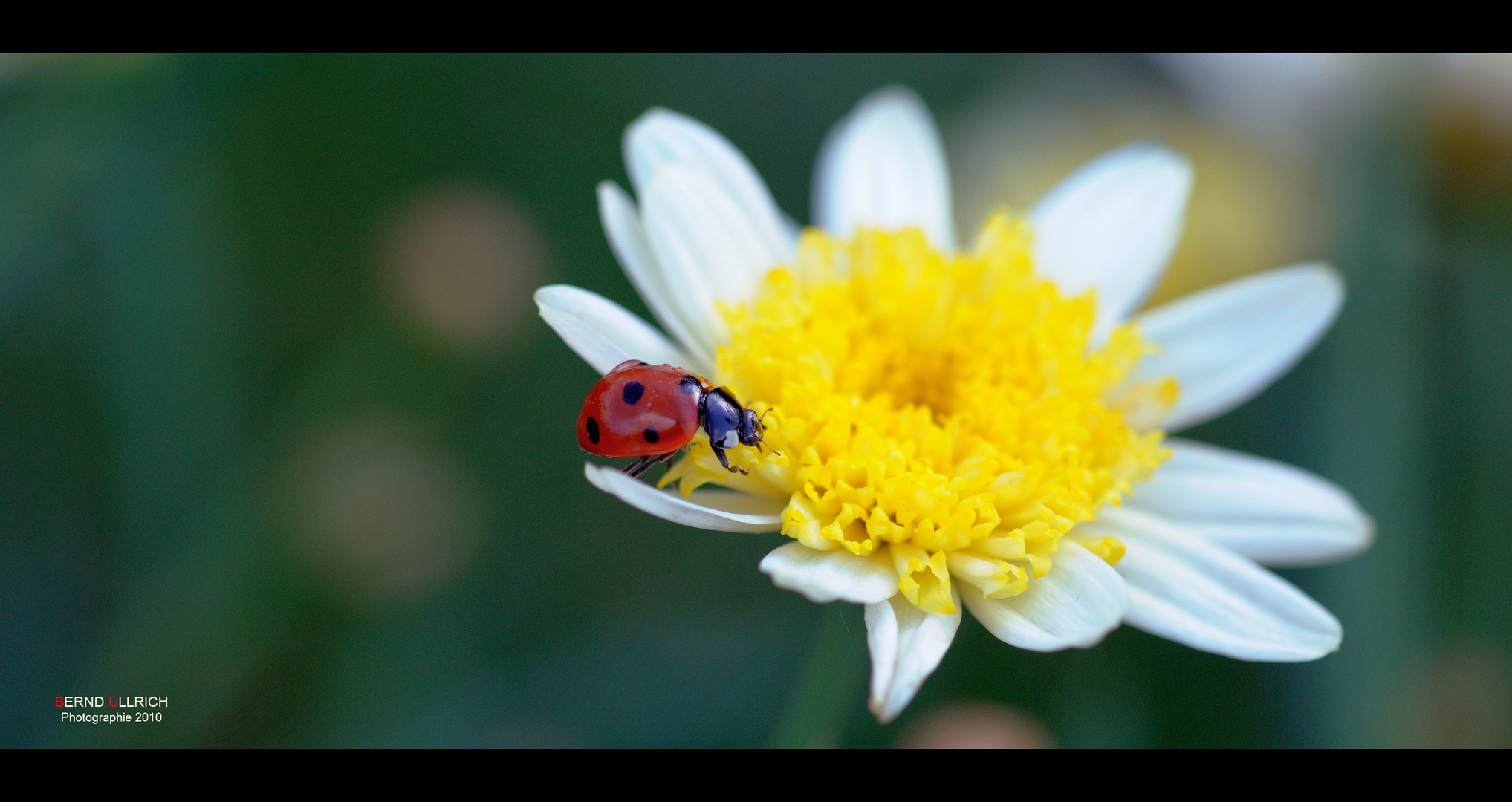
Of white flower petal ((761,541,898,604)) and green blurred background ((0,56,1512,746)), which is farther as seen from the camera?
green blurred background ((0,56,1512,746))

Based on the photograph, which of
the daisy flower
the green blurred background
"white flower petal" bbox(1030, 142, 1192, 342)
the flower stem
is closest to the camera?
the daisy flower

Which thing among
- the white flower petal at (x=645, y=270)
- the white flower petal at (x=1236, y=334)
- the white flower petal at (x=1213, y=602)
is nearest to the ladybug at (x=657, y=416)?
the white flower petal at (x=645, y=270)

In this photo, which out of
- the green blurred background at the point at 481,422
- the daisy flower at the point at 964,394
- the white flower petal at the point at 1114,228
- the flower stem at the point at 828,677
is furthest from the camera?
the green blurred background at the point at 481,422

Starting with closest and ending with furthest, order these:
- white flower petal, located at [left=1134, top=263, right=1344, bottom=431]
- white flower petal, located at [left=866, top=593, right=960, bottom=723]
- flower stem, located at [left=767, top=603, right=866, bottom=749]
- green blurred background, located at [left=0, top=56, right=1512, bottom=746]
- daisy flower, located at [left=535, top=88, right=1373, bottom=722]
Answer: white flower petal, located at [left=866, top=593, right=960, bottom=723] → daisy flower, located at [left=535, top=88, right=1373, bottom=722] → flower stem, located at [left=767, top=603, right=866, bottom=749] → white flower petal, located at [left=1134, top=263, right=1344, bottom=431] → green blurred background, located at [left=0, top=56, right=1512, bottom=746]

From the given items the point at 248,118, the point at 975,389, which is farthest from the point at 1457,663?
the point at 248,118

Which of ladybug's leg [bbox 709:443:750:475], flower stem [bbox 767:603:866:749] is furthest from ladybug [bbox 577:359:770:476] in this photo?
flower stem [bbox 767:603:866:749]

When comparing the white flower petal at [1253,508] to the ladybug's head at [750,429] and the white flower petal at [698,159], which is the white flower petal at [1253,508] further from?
the white flower petal at [698,159]

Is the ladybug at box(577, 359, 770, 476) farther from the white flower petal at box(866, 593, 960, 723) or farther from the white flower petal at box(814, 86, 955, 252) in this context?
the white flower petal at box(814, 86, 955, 252)
